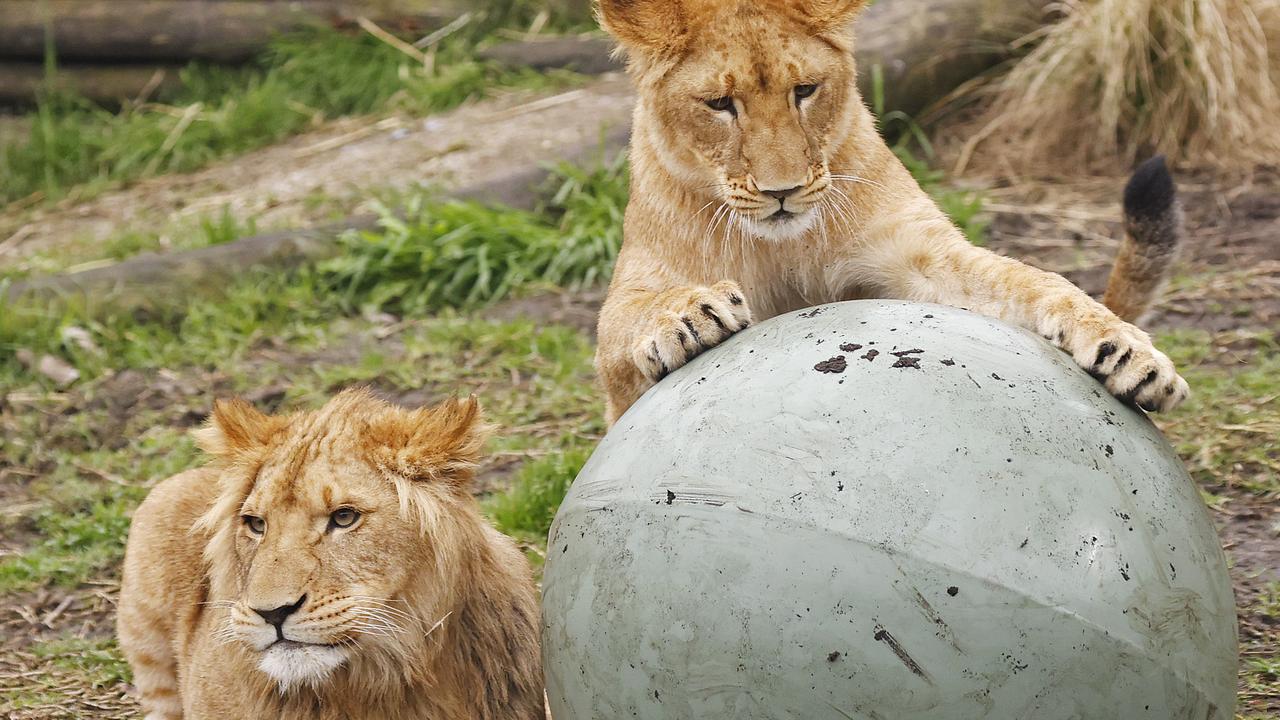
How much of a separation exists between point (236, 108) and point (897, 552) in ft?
26.9

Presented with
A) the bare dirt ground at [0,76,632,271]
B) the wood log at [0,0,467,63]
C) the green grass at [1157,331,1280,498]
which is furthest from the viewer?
the wood log at [0,0,467,63]

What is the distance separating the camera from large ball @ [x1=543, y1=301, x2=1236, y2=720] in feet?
9.03

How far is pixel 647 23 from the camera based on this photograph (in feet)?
13.3

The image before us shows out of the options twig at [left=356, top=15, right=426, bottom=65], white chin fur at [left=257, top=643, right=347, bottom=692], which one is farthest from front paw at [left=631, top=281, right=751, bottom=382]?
twig at [left=356, top=15, right=426, bottom=65]

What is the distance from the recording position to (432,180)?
850 centimetres

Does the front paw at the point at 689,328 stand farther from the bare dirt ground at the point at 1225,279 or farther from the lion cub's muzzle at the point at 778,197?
the bare dirt ground at the point at 1225,279

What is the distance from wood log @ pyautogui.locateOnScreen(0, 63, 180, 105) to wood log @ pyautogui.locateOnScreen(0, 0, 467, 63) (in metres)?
0.08

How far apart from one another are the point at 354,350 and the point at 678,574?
14.6 ft

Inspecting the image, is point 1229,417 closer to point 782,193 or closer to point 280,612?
point 782,193

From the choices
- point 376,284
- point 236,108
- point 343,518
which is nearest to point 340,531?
point 343,518

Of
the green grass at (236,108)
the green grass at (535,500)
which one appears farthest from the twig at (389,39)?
the green grass at (535,500)

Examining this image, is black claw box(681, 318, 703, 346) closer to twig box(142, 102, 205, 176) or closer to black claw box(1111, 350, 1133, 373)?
black claw box(1111, 350, 1133, 373)

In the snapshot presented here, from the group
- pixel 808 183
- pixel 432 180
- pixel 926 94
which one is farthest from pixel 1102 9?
pixel 808 183

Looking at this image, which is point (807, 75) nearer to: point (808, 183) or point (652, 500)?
point (808, 183)
